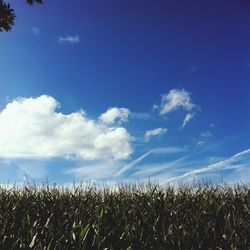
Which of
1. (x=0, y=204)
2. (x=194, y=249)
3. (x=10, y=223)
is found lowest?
(x=194, y=249)

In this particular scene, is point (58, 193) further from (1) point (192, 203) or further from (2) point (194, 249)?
(2) point (194, 249)

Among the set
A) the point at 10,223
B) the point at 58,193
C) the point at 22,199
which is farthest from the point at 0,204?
the point at 10,223

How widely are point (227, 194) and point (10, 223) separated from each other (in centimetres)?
655

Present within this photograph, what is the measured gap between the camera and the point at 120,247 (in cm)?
902

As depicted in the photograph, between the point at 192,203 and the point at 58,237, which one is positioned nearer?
the point at 58,237

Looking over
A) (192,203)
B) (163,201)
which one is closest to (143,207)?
(163,201)

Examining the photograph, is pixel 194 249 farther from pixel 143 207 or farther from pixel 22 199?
pixel 22 199

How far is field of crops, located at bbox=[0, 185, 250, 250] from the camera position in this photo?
29.0ft

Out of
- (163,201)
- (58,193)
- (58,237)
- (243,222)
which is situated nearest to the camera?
(58,237)

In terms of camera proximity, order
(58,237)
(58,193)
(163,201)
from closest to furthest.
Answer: (58,237)
(163,201)
(58,193)

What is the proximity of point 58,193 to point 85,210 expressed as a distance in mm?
2081

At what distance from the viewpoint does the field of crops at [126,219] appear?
884cm

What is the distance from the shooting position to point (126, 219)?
10.2 m

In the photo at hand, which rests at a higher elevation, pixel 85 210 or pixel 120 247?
pixel 85 210
